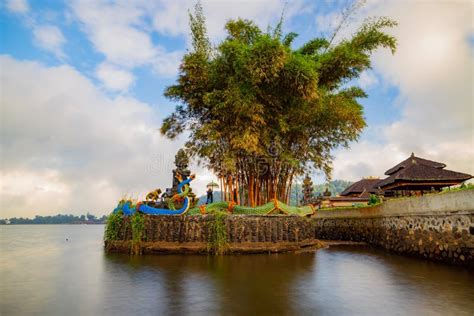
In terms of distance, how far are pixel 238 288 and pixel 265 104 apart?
358 inches

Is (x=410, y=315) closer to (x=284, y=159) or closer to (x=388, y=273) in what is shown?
(x=388, y=273)

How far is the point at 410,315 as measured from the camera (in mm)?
5090

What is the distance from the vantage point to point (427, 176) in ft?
58.0

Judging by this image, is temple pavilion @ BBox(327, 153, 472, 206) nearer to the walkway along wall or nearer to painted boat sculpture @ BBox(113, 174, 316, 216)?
the walkway along wall

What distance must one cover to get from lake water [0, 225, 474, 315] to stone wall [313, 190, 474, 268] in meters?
0.59

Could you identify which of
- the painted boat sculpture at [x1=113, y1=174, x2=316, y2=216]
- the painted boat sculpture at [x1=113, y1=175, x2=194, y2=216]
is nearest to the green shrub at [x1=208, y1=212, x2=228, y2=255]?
the painted boat sculpture at [x1=113, y1=174, x2=316, y2=216]

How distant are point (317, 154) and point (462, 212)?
27.9 ft

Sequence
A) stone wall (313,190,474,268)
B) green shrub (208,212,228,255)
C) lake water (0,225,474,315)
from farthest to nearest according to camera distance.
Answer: green shrub (208,212,228,255)
stone wall (313,190,474,268)
lake water (0,225,474,315)

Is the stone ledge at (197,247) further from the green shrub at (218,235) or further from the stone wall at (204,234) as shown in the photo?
the green shrub at (218,235)

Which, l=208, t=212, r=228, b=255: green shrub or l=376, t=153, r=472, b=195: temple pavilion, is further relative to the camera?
l=376, t=153, r=472, b=195: temple pavilion

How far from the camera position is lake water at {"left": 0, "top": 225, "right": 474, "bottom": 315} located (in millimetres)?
5449

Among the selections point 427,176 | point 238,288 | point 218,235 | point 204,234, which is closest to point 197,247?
point 204,234

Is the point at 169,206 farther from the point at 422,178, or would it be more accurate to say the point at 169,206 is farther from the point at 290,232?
the point at 422,178

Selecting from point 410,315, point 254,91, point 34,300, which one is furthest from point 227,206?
point 410,315
